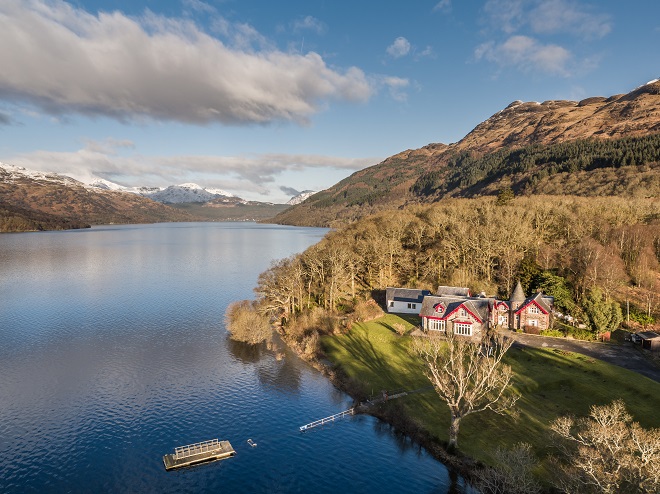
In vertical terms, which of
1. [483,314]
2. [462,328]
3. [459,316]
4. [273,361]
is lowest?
[273,361]

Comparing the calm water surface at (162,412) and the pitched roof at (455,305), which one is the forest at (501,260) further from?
the calm water surface at (162,412)

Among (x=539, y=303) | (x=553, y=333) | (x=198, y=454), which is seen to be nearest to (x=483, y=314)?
(x=539, y=303)

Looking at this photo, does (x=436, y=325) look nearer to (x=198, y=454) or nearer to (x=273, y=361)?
(x=273, y=361)

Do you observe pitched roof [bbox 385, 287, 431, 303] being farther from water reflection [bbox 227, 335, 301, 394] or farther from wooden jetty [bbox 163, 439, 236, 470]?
wooden jetty [bbox 163, 439, 236, 470]

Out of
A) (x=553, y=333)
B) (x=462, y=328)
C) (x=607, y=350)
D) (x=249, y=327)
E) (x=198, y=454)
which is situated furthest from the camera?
(x=249, y=327)

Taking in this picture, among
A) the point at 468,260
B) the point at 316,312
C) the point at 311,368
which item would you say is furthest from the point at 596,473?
the point at 468,260

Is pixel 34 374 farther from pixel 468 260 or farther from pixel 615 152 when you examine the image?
pixel 615 152
